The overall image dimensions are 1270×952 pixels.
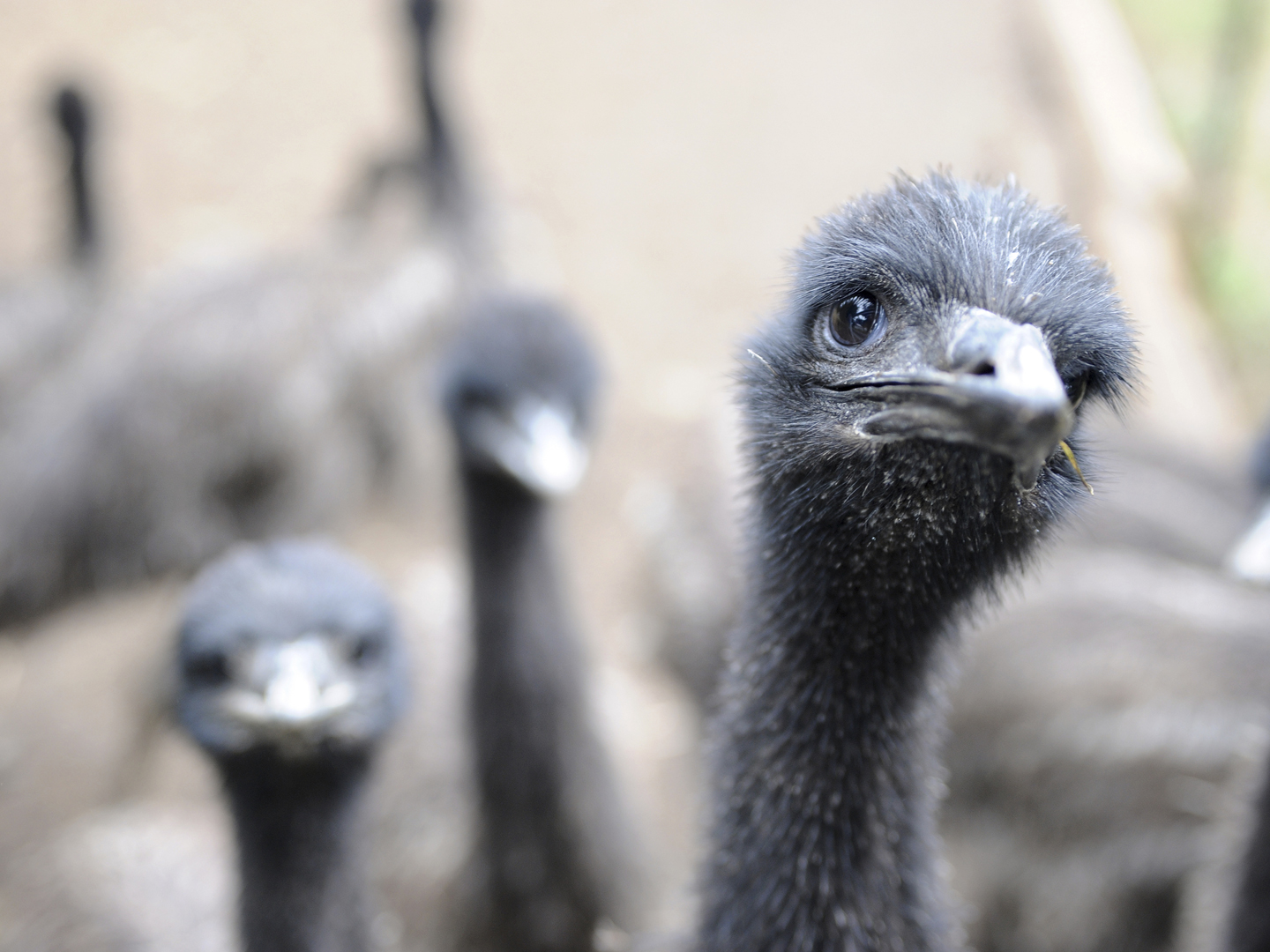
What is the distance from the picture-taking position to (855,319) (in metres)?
1.56

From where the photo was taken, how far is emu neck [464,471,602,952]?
3174 mm

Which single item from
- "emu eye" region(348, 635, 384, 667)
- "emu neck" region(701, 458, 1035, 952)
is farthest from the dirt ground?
"emu neck" region(701, 458, 1035, 952)

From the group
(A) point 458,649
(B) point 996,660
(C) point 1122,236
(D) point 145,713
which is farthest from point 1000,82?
(D) point 145,713

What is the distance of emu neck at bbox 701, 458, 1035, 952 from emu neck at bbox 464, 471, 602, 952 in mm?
1240

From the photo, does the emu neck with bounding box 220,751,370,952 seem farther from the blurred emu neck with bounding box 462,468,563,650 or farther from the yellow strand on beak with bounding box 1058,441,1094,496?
the yellow strand on beak with bounding box 1058,441,1094,496

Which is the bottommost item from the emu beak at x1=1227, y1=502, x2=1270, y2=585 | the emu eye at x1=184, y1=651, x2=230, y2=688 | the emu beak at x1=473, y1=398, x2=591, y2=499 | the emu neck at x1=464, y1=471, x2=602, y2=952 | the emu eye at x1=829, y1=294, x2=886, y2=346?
the emu neck at x1=464, y1=471, x2=602, y2=952

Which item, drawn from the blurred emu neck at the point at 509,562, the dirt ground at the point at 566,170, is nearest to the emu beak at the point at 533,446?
the blurred emu neck at the point at 509,562

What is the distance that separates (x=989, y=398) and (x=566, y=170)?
6943 millimetres

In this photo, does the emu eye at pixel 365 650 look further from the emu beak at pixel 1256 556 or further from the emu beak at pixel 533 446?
the emu beak at pixel 1256 556

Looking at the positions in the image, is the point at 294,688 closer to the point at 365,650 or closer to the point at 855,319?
the point at 365,650

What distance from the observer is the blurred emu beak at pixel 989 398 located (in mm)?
1309

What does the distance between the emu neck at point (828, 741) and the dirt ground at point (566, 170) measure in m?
2.36

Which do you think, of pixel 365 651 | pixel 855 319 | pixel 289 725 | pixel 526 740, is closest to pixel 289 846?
pixel 289 725

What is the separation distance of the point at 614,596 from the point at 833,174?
3.67 metres
